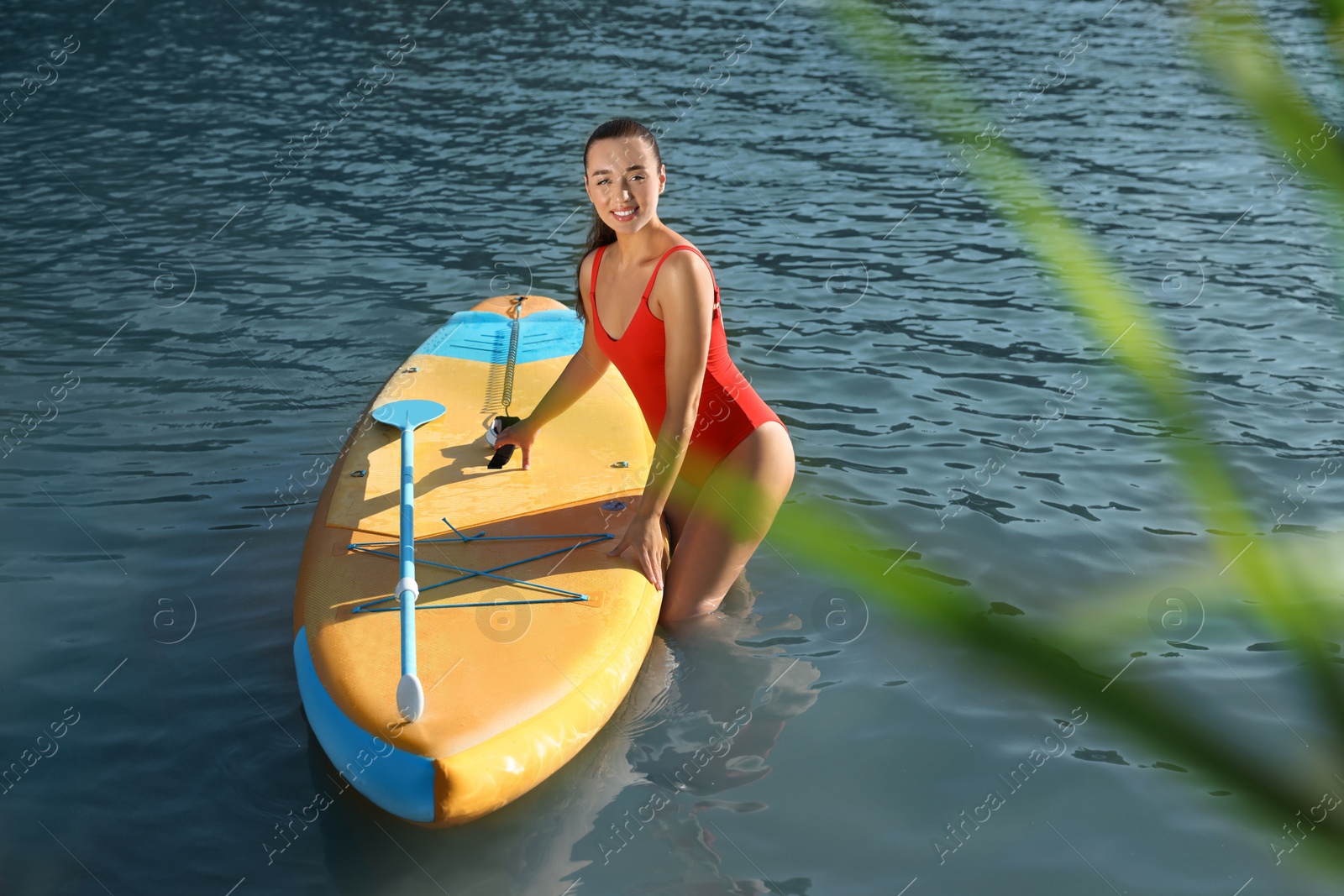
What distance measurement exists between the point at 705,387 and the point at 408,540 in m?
0.99

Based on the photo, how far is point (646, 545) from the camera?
323cm

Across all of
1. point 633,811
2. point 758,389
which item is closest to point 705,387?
point 633,811

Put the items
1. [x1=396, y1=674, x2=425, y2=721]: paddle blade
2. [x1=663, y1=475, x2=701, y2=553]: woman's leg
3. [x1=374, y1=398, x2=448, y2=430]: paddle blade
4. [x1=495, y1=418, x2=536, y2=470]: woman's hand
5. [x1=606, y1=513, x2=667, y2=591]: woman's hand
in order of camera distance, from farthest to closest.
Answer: [x1=374, y1=398, x2=448, y2=430]: paddle blade
[x1=495, y1=418, x2=536, y2=470]: woman's hand
[x1=663, y1=475, x2=701, y2=553]: woman's leg
[x1=606, y1=513, x2=667, y2=591]: woman's hand
[x1=396, y1=674, x2=425, y2=721]: paddle blade

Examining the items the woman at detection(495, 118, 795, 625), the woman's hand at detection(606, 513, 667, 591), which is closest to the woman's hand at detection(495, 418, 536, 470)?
the woman at detection(495, 118, 795, 625)

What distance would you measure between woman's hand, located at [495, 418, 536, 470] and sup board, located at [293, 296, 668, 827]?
7 cm

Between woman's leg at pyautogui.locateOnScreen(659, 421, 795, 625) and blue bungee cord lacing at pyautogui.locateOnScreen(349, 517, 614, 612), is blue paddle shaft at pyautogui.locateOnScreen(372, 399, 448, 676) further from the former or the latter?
woman's leg at pyautogui.locateOnScreen(659, 421, 795, 625)

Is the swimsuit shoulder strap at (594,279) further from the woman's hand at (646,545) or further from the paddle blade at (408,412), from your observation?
the paddle blade at (408,412)

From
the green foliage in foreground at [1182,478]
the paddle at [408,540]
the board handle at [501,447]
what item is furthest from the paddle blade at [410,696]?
the green foliage in foreground at [1182,478]

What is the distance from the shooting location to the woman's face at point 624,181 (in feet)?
9.83

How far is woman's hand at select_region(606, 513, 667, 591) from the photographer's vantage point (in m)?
3.21

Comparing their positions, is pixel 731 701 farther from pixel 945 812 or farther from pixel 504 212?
pixel 504 212

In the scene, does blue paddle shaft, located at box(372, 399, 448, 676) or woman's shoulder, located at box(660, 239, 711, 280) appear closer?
blue paddle shaft, located at box(372, 399, 448, 676)

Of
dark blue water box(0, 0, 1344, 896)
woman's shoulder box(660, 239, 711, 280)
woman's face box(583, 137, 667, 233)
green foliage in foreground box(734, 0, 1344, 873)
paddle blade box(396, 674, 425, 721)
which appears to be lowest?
dark blue water box(0, 0, 1344, 896)

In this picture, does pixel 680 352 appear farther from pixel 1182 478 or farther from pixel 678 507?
pixel 1182 478
